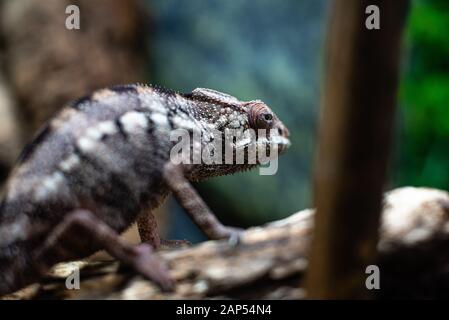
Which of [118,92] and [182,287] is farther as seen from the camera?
[118,92]

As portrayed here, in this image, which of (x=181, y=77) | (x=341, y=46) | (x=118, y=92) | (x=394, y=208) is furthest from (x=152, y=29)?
(x=341, y=46)

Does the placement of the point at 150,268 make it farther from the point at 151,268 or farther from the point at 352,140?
the point at 352,140

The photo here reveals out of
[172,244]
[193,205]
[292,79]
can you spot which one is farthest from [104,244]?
[292,79]

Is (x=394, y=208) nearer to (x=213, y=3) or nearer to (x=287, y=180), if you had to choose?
(x=287, y=180)

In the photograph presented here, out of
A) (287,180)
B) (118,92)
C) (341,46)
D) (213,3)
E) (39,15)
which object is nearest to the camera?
(341,46)

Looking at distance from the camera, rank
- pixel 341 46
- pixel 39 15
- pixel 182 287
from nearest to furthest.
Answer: pixel 341 46 < pixel 182 287 < pixel 39 15

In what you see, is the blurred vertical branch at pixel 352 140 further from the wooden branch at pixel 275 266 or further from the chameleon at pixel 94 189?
the chameleon at pixel 94 189
